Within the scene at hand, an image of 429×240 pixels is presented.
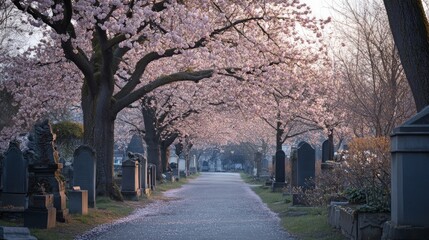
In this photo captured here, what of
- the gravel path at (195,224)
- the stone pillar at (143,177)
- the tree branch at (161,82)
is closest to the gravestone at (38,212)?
the gravel path at (195,224)

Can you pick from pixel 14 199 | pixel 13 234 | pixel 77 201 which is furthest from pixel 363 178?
pixel 14 199

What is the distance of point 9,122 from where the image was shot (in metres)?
37.7

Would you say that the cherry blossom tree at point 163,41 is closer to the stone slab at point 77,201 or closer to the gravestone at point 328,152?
the stone slab at point 77,201

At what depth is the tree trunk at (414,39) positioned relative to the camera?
1061 centimetres

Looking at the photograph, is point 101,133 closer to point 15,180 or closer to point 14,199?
point 15,180

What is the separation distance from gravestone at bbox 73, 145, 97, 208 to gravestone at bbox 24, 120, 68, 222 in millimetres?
4333

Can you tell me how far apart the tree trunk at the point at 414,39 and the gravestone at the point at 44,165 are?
9.03 m

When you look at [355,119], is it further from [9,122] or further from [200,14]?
[9,122]

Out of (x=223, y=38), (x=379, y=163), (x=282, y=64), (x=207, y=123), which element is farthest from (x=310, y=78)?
(x=207, y=123)

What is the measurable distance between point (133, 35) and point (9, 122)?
19.0 metres

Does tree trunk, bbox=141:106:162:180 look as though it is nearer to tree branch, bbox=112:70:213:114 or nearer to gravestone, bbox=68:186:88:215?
tree branch, bbox=112:70:213:114

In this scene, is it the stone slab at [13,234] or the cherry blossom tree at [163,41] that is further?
the cherry blossom tree at [163,41]

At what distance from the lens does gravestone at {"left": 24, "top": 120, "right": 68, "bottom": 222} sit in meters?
16.8

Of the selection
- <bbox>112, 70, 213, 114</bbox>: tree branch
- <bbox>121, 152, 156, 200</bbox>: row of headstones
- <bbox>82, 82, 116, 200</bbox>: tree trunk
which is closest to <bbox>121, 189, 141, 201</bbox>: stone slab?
<bbox>121, 152, 156, 200</bbox>: row of headstones
